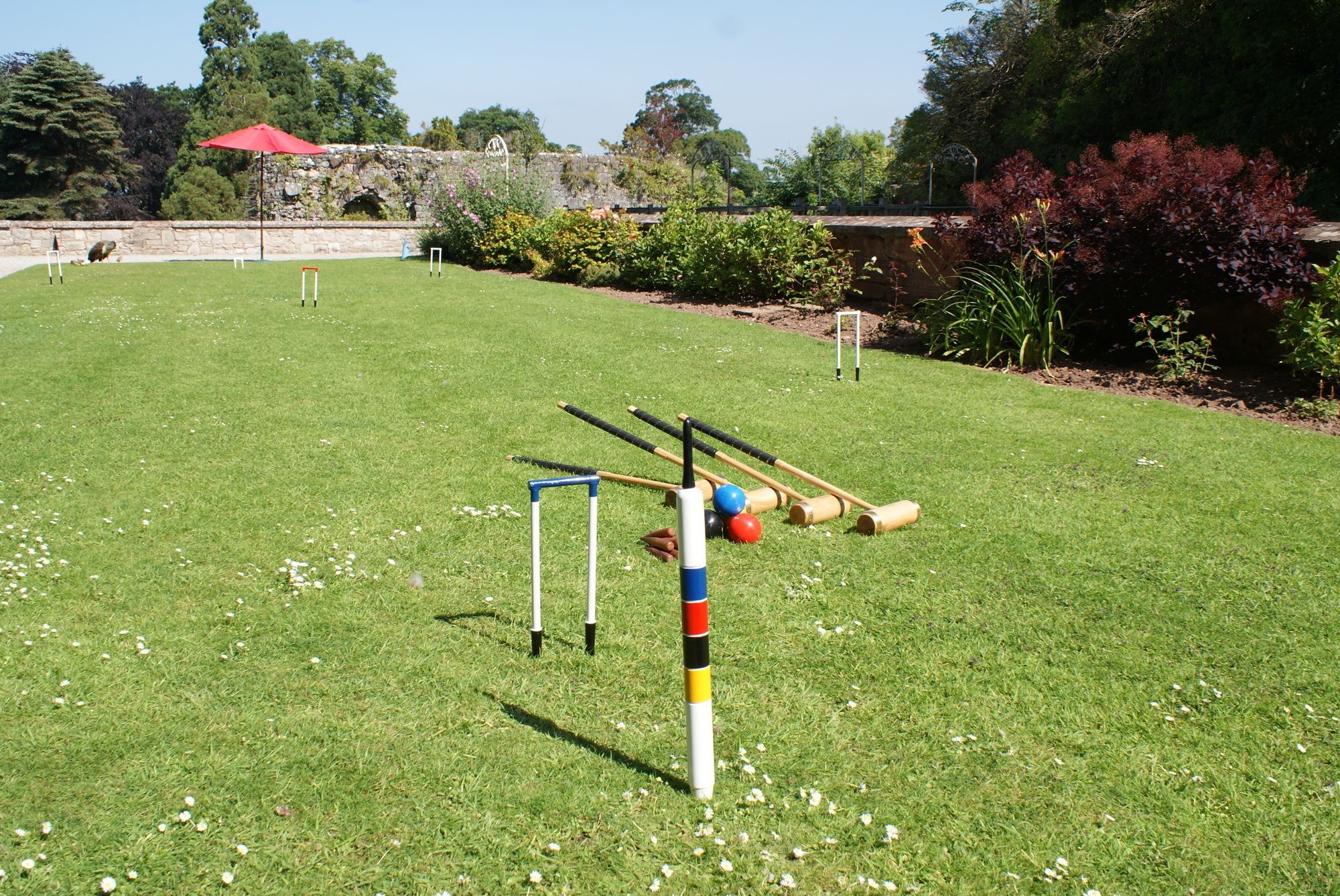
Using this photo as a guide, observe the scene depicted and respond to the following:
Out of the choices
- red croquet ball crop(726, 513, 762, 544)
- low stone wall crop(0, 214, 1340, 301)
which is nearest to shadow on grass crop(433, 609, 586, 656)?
red croquet ball crop(726, 513, 762, 544)

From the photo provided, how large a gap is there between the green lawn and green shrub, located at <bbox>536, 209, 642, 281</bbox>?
1021 cm

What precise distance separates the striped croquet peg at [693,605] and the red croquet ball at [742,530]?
2.13 metres

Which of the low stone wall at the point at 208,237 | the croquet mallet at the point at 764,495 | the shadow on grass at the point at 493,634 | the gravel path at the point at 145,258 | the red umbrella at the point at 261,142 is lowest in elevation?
the shadow on grass at the point at 493,634

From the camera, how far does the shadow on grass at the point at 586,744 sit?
2959mm

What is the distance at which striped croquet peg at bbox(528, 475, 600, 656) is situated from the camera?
10.7ft

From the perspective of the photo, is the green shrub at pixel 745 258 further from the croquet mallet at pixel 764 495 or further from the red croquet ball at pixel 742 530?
the red croquet ball at pixel 742 530

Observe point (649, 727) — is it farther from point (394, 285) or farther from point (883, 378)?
point (394, 285)

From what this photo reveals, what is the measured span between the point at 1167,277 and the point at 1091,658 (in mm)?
6079

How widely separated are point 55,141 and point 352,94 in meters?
30.9

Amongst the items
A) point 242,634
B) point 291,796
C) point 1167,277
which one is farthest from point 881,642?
point 1167,277

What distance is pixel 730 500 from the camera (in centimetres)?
477

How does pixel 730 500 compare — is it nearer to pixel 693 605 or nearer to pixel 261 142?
pixel 693 605

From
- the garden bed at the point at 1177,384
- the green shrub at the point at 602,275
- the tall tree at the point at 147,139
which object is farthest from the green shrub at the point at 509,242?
the tall tree at the point at 147,139

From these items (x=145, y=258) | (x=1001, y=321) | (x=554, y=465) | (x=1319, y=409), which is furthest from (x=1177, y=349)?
(x=145, y=258)
